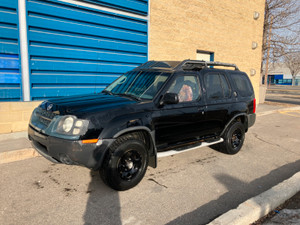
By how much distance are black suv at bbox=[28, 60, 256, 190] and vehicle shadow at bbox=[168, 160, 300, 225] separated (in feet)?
3.15

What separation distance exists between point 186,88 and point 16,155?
3659 millimetres

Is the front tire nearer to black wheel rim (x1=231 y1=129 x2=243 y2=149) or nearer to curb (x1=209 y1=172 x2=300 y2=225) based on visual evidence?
curb (x1=209 y1=172 x2=300 y2=225)

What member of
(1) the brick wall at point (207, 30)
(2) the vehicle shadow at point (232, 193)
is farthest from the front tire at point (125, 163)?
(1) the brick wall at point (207, 30)

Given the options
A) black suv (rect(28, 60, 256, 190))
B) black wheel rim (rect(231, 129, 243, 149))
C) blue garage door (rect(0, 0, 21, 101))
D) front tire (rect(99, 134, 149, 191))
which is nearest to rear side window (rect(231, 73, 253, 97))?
black suv (rect(28, 60, 256, 190))

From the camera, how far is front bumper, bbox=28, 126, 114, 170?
10.3 feet

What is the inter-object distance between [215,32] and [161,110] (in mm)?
9287

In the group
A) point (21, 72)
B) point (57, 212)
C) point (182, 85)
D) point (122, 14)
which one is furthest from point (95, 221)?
point (122, 14)

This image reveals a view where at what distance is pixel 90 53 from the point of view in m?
7.87

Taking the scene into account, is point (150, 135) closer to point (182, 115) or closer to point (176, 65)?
point (182, 115)

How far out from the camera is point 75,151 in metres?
3.13

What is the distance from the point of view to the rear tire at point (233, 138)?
519 centimetres

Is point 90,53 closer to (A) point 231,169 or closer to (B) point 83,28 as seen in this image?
(B) point 83,28

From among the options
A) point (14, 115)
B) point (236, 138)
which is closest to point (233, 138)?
point (236, 138)

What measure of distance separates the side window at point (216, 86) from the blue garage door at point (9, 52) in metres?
5.03
